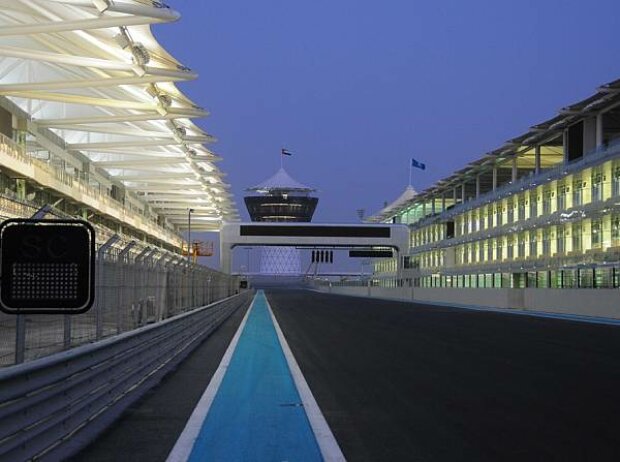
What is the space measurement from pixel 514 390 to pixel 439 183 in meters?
74.9

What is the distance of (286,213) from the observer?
152500 mm

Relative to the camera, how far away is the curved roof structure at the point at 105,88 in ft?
109

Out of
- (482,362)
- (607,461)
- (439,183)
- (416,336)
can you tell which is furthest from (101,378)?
(439,183)

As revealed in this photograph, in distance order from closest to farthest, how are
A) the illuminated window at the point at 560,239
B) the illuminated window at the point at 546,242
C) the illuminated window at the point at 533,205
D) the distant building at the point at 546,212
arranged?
1. the distant building at the point at 546,212
2. the illuminated window at the point at 560,239
3. the illuminated window at the point at 546,242
4. the illuminated window at the point at 533,205

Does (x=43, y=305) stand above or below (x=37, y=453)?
above

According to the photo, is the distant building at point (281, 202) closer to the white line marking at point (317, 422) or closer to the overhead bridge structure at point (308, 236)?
the overhead bridge structure at point (308, 236)

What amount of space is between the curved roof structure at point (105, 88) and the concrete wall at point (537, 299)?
66.0ft

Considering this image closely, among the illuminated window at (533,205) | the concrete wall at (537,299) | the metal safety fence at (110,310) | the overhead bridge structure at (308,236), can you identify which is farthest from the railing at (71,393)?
the overhead bridge structure at (308,236)

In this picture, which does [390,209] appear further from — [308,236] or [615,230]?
[615,230]

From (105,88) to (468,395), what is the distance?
142 feet

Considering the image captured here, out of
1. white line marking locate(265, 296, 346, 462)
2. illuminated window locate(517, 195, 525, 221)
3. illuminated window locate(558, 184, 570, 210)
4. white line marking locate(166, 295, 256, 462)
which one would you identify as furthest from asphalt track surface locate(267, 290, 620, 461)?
illuminated window locate(517, 195, 525, 221)

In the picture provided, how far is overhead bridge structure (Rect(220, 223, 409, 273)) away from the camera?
320ft

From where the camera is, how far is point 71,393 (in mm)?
7871

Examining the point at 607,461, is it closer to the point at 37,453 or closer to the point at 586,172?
the point at 37,453
